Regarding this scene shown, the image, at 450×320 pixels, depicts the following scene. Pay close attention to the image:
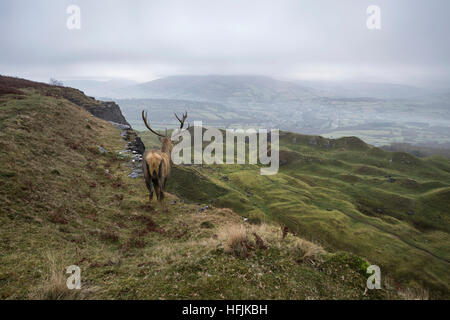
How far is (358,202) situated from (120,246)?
10890 centimetres

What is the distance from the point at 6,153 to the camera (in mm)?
13922

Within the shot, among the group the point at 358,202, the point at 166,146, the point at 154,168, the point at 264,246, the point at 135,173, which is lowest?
Result: the point at 358,202

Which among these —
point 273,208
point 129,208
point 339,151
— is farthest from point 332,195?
point 129,208

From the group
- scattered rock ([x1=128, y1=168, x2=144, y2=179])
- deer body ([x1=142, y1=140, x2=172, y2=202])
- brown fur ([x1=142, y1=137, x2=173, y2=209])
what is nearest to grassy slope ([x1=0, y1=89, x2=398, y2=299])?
scattered rock ([x1=128, y1=168, x2=144, y2=179])

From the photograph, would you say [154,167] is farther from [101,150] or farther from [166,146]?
[101,150]

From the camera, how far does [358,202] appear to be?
321ft

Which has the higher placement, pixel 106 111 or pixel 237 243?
pixel 106 111

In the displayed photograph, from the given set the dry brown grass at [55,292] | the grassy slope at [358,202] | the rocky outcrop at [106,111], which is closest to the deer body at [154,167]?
the dry brown grass at [55,292]

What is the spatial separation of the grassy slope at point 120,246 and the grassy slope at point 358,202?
55.7m

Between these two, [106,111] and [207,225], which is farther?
[106,111]

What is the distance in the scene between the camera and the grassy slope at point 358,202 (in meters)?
64.8

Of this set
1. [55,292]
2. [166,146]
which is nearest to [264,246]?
[55,292]

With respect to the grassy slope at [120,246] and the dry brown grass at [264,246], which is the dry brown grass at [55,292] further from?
the dry brown grass at [264,246]

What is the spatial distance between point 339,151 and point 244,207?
381ft
